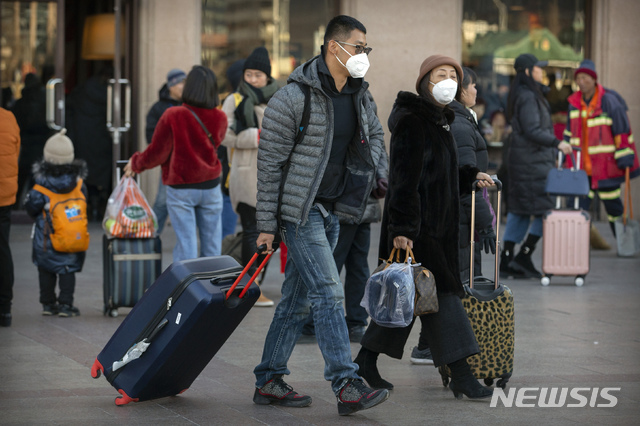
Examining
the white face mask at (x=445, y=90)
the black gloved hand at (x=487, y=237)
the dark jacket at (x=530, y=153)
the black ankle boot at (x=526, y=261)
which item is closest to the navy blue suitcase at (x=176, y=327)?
the white face mask at (x=445, y=90)

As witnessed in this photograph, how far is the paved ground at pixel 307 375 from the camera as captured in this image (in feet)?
17.0

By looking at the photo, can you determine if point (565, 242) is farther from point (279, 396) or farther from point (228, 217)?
point (279, 396)

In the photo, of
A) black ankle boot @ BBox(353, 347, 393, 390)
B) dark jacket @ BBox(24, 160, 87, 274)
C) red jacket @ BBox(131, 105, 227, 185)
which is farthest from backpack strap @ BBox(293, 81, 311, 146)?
dark jacket @ BBox(24, 160, 87, 274)

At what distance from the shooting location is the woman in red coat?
7938 mm

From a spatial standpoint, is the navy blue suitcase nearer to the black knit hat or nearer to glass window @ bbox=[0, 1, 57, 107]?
the black knit hat

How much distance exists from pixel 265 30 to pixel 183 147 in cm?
733

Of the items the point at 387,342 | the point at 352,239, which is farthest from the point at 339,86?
the point at 352,239

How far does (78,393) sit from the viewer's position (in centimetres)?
563

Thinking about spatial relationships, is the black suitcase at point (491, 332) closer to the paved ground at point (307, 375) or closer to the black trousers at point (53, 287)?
the paved ground at point (307, 375)

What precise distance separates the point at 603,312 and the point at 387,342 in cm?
328

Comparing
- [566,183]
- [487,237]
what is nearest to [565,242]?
[566,183]

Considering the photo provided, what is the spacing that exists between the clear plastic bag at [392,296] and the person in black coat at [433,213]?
177mm

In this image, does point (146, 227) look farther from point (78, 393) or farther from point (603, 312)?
point (603, 312)

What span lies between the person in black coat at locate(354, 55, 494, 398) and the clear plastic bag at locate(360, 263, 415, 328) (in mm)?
177
